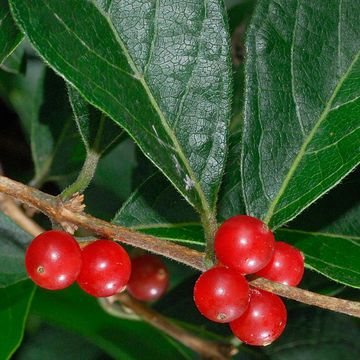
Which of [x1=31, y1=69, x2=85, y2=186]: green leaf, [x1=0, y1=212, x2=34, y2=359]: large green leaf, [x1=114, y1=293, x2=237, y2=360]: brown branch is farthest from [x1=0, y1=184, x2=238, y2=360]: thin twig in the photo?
[x1=31, y1=69, x2=85, y2=186]: green leaf

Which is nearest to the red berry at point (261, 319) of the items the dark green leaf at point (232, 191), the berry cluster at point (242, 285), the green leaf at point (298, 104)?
the berry cluster at point (242, 285)

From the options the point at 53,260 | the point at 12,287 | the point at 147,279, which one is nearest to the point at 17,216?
the point at 12,287

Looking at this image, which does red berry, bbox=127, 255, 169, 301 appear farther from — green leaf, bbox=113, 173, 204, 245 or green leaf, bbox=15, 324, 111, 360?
green leaf, bbox=113, 173, 204, 245

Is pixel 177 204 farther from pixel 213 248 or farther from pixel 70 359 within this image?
pixel 70 359

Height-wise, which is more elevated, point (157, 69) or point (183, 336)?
point (157, 69)

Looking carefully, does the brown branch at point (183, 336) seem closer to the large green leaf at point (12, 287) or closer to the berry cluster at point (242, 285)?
the large green leaf at point (12, 287)

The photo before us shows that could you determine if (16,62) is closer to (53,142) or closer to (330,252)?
(53,142)
